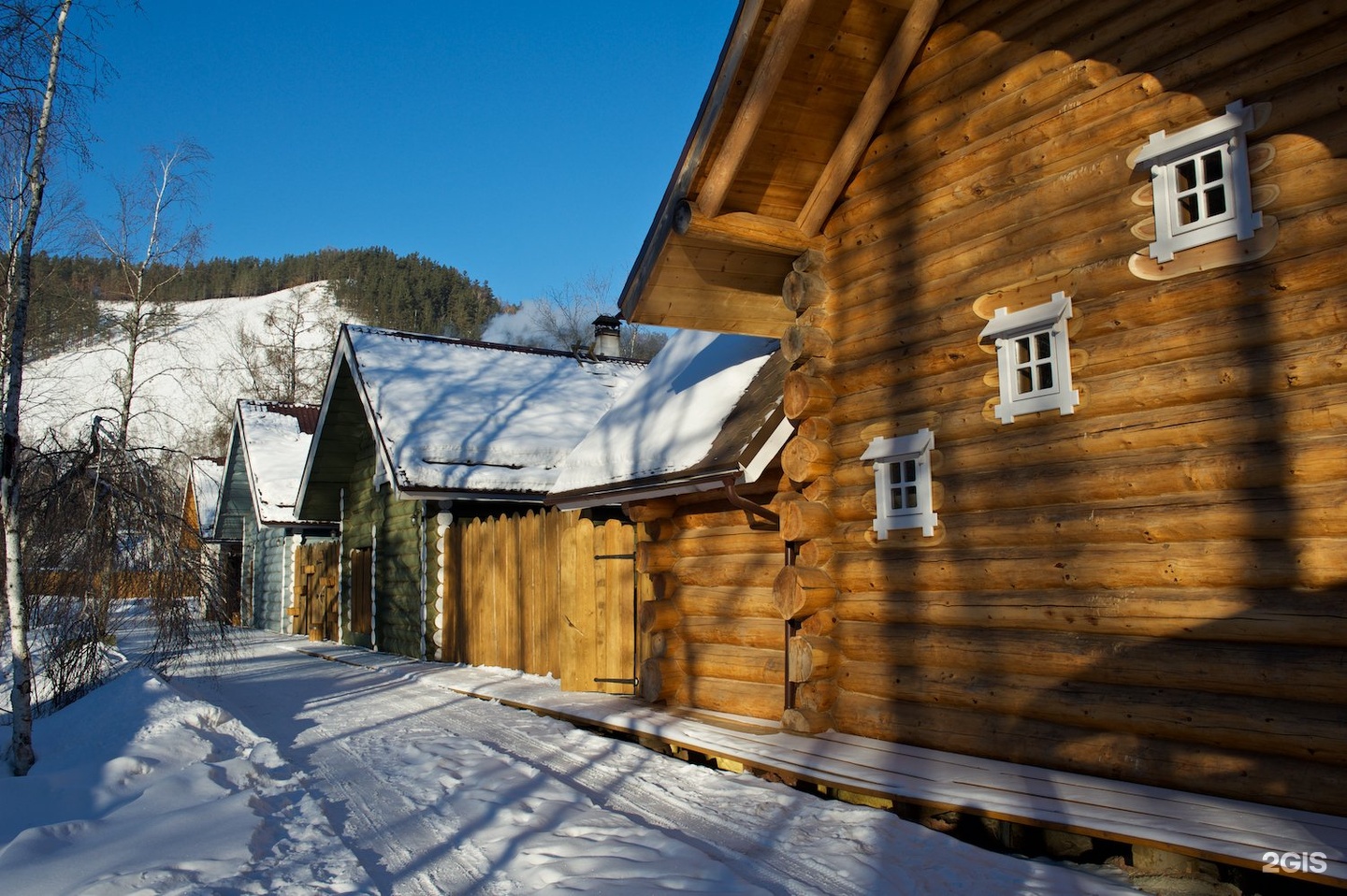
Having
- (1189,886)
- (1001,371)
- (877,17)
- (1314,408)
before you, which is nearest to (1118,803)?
(1189,886)

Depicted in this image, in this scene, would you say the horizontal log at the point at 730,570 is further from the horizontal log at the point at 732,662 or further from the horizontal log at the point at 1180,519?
the horizontal log at the point at 1180,519

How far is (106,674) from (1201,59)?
12872mm

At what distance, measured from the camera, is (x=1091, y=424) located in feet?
21.7

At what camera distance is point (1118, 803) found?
→ 5625 millimetres

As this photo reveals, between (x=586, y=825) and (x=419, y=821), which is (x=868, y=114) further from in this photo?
(x=419, y=821)

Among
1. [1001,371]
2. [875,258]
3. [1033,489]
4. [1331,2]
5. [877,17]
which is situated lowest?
[1033,489]

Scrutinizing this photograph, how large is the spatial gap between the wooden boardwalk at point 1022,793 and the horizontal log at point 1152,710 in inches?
13.3

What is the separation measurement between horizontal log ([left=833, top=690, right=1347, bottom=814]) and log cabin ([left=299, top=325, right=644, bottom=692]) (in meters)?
4.62

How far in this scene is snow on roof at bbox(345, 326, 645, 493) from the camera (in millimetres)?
17406

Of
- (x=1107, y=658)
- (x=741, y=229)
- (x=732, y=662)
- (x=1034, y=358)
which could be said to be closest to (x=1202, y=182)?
(x=1034, y=358)

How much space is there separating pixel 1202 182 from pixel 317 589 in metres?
24.4

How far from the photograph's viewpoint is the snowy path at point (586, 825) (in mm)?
5176

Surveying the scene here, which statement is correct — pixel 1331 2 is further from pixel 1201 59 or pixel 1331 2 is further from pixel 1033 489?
pixel 1033 489

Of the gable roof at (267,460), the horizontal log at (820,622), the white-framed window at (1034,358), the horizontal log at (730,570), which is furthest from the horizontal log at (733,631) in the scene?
the gable roof at (267,460)
